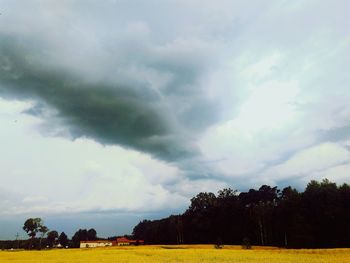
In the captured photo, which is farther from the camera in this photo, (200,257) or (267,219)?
(267,219)

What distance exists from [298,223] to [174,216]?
87164 millimetres

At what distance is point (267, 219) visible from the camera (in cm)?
12912

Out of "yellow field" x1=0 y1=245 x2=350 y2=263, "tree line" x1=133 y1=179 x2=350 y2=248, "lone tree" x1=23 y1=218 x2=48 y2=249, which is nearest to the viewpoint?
"yellow field" x1=0 y1=245 x2=350 y2=263

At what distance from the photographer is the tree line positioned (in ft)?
344

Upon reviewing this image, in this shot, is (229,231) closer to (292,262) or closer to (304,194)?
(304,194)

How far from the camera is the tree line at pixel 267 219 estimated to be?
105000 mm

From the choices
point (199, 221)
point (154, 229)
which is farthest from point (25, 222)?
point (199, 221)

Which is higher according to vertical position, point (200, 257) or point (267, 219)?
point (267, 219)

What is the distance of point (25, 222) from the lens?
7352 inches

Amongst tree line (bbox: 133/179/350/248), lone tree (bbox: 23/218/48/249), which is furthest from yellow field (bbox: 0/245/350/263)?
lone tree (bbox: 23/218/48/249)

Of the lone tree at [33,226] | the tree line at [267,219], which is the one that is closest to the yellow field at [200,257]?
the tree line at [267,219]

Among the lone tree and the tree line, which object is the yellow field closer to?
the tree line

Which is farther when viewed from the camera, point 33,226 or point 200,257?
point 33,226

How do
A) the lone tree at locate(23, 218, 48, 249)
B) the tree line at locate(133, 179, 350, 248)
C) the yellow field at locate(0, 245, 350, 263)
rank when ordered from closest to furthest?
the yellow field at locate(0, 245, 350, 263), the tree line at locate(133, 179, 350, 248), the lone tree at locate(23, 218, 48, 249)
